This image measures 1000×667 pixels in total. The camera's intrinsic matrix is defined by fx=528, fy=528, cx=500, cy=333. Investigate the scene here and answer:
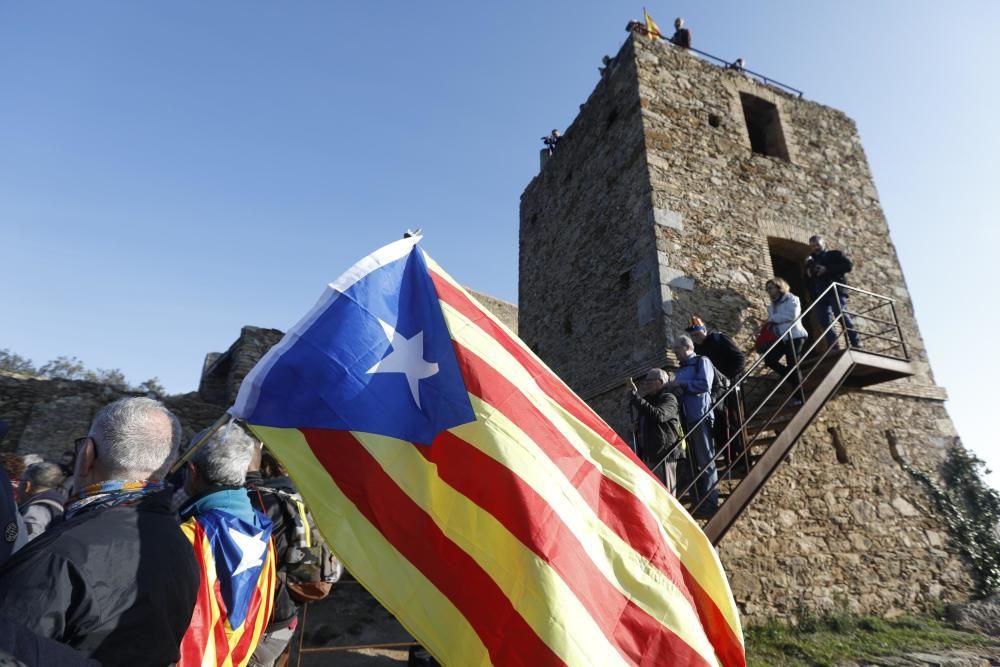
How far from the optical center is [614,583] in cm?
200

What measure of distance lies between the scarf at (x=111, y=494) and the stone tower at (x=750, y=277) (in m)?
5.67

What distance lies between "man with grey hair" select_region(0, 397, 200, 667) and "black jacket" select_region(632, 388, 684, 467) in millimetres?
3960

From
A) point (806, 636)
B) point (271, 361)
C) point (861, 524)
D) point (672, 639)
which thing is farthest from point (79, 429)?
point (861, 524)

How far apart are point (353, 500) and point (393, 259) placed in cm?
121

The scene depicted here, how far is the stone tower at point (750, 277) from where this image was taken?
6332 millimetres

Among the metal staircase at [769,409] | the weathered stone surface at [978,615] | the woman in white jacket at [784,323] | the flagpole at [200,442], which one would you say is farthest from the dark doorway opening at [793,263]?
the flagpole at [200,442]

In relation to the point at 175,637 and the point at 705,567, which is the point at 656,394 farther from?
A: the point at 175,637

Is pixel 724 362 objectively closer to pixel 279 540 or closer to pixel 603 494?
pixel 603 494

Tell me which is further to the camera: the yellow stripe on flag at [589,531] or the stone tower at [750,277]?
the stone tower at [750,277]

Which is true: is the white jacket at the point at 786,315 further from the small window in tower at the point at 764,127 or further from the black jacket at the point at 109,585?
the black jacket at the point at 109,585

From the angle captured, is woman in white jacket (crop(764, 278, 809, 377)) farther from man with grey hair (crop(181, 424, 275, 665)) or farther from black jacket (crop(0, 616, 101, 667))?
black jacket (crop(0, 616, 101, 667))

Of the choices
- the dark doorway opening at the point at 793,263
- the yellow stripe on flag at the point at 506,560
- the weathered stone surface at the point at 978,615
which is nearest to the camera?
the yellow stripe on flag at the point at 506,560

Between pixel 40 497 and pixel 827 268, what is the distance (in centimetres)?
788

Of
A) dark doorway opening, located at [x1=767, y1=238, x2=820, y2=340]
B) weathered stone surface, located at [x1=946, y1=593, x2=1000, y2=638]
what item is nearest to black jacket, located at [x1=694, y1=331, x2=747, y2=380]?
dark doorway opening, located at [x1=767, y1=238, x2=820, y2=340]
